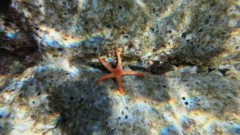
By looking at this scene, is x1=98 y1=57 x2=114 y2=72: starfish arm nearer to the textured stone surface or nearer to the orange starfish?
the orange starfish

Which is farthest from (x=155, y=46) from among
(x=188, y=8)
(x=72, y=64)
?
(x=72, y=64)

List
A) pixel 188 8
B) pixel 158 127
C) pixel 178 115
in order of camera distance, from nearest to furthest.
A: 1. pixel 158 127
2. pixel 178 115
3. pixel 188 8

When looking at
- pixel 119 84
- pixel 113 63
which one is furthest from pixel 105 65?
pixel 119 84

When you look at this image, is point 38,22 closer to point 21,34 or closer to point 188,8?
point 21,34

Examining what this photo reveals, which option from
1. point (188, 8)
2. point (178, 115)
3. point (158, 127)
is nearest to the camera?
point (158, 127)

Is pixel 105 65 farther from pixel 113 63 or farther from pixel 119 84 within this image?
pixel 119 84

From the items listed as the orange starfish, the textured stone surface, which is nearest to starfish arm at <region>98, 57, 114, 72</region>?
the orange starfish

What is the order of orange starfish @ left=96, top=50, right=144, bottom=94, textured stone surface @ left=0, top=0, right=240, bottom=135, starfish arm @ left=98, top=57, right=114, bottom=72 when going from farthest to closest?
starfish arm @ left=98, top=57, right=114, bottom=72, orange starfish @ left=96, top=50, right=144, bottom=94, textured stone surface @ left=0, top=0, right=240, bottom=135

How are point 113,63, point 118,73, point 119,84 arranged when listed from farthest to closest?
point 113,63 < point 118,73 < point 119,84
